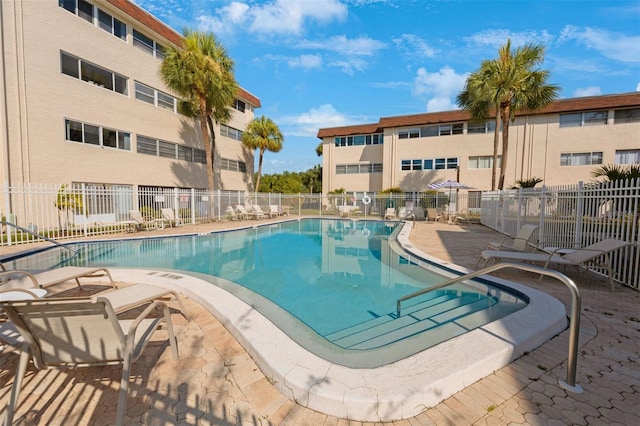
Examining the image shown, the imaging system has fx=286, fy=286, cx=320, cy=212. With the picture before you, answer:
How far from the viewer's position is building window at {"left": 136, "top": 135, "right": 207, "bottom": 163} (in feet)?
54.1

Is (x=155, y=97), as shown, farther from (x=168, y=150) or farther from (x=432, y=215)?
(x=432, y=215)

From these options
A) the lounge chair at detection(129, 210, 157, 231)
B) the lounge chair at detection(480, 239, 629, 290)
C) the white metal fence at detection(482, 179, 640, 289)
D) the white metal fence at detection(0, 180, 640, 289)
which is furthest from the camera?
the lounge chair at detection(129, 210, 157, 231)

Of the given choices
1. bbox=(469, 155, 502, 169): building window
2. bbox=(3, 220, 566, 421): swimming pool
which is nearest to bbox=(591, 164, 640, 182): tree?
bbox=(3, 220, 566, 421): swimming pool

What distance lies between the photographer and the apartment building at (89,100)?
11.3 metres

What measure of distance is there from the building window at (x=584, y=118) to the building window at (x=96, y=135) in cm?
2973

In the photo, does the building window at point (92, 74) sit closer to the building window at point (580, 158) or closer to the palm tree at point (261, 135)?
the palm tree at point (261, 135)

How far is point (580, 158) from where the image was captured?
70.4 feet

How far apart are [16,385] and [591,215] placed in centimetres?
897

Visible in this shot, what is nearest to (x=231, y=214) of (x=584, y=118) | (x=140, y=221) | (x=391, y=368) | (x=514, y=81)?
(x=140, y=221)

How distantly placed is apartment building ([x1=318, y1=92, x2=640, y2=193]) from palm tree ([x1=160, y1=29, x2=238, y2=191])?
1414 cm

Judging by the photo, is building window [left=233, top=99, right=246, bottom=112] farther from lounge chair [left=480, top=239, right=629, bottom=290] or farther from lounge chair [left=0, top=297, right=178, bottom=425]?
lounge chair [left=0, top=297, right=178, bottom=425]

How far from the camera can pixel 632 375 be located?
7.87 ft

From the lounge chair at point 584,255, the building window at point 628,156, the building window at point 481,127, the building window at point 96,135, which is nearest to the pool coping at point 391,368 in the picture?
the lounge chair at point 584,255

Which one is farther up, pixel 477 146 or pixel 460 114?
pixel 460 114
